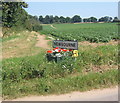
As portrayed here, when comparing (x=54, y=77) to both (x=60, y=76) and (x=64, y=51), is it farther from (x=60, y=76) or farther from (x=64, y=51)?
(x=64, y=51)

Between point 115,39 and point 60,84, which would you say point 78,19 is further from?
point 60,84

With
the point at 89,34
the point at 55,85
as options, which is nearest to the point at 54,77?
the point at 55,85

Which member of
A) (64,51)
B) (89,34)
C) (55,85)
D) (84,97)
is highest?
(64,51)

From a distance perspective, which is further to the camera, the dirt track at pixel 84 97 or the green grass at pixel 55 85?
the green grass at pixel 55 85

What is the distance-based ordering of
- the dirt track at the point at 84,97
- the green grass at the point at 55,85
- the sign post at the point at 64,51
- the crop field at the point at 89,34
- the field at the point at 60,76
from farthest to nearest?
the crop field at the point at 89,34
the sign post at the point at 64,51
the field at the point at 60,76
the green grass at the point at 55,85
the dirt track at the point at 84,97

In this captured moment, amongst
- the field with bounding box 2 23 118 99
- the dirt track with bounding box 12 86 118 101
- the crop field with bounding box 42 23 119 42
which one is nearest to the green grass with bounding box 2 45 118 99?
the field with bounding box 2 23 118 99

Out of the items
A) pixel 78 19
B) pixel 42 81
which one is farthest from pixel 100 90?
pixel 78 19

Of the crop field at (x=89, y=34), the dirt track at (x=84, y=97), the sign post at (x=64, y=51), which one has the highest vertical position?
the sign post at (x=64, y=51)

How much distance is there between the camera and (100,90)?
15.6 ft

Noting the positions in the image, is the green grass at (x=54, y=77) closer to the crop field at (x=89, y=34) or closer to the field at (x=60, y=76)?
the field at (x=60, y=76)

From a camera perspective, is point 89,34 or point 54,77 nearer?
point 54,77

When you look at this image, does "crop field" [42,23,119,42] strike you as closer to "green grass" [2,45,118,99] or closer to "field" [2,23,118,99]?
"field" [2,23,118,99]

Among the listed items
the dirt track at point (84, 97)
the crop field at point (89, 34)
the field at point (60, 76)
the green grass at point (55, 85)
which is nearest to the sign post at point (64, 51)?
the field at point (60, 76)

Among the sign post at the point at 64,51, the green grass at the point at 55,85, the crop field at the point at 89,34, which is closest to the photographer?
the green grass at the point at 55,85
